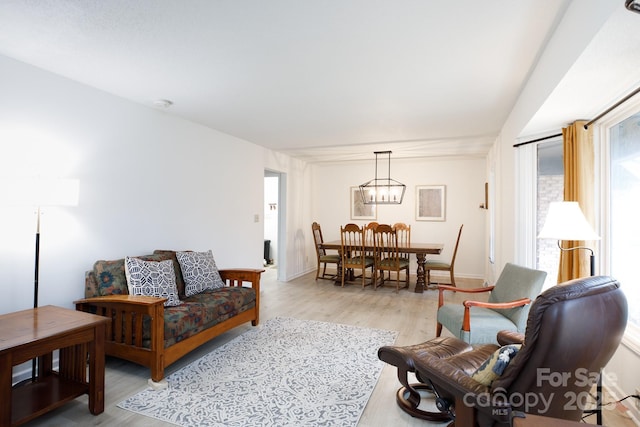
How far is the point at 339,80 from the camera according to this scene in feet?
9.14

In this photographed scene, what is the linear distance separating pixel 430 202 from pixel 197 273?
4.88m

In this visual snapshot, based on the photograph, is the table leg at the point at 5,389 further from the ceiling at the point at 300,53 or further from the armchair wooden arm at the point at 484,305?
the armchair wooden arm at the point at 484,305

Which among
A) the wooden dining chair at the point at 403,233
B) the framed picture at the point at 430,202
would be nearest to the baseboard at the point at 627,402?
the wooden dining chair at the point at 403,233

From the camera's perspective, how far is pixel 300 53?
2320 millimetres

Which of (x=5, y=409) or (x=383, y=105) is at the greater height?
(x=383, y=105)

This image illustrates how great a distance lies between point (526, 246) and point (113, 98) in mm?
4211

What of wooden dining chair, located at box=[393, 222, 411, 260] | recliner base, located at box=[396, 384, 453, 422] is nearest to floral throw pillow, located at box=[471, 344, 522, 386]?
recliner base, located at box=[396, 384, 453, 422]

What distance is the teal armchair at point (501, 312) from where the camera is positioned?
8.51 ft

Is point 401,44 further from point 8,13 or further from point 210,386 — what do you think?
point 210,386

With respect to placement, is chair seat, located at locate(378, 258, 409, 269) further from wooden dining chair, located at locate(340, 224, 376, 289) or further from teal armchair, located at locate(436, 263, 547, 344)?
teal armchair, located at locate(436, 263, 547, 344)

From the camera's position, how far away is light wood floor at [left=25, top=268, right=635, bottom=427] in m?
2.04

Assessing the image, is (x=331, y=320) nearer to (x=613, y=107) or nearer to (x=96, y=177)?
(x=96, y=177)

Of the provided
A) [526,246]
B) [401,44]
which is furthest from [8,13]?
[526,246]

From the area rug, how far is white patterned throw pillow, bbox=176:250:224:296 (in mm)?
628
